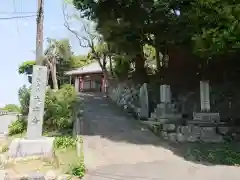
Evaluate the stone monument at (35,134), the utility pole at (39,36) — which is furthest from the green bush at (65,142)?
the utility pole at (39,36)

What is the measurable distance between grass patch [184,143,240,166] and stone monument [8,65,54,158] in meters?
5.13

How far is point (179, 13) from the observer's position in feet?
52.5

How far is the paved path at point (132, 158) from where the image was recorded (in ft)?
33.0

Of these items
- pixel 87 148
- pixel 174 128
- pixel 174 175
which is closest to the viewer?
pixel 174 175

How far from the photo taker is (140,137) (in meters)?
15.1

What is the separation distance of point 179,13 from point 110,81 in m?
15.0

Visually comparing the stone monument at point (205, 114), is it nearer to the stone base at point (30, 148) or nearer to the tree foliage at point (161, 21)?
the tree foliage at point (161, 21)

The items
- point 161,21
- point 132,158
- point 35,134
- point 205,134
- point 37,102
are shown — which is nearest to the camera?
point 35,134

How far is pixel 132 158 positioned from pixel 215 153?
9.99 ft

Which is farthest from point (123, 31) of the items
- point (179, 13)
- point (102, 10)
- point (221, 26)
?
point (221, 26)

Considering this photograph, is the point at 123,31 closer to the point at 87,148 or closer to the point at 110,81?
the point at 87,148

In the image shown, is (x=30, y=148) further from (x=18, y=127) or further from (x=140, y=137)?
(x=18, y=127)

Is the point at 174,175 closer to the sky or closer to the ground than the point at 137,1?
closer to the ground

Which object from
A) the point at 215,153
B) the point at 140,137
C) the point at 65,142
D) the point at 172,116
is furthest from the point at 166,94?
the point at 65,142
